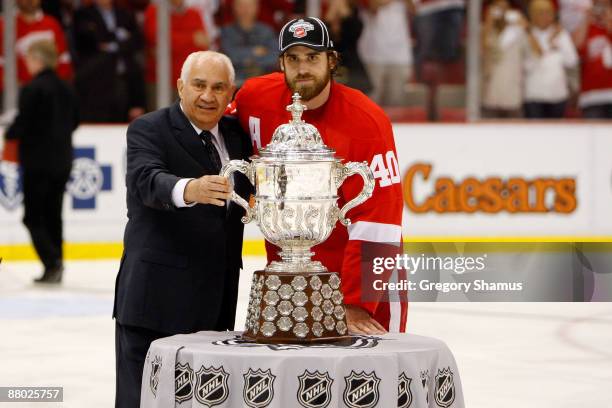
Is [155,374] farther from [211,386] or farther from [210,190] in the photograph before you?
[210,190]

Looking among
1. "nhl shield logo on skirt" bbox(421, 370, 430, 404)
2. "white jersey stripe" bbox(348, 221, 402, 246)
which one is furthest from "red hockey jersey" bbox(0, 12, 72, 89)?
"nhl shield logo on skirt" bbox(421, 370, 430, 404)

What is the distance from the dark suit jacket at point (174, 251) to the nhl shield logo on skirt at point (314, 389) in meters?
0.81

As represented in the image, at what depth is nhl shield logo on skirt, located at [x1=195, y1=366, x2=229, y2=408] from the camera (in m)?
3.52

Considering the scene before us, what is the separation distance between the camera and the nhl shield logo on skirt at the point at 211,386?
352 cm

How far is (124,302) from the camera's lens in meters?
4.28

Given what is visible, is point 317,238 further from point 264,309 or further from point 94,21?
point 94,21

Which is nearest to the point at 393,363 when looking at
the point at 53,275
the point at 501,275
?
the point at 501,275

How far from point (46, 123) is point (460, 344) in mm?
3995

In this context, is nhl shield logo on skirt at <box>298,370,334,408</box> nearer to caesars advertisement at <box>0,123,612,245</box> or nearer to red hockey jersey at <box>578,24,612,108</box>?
caesars advertisement at <box>0,123,612,245</box>

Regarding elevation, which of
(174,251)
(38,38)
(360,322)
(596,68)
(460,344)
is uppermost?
(38,38)

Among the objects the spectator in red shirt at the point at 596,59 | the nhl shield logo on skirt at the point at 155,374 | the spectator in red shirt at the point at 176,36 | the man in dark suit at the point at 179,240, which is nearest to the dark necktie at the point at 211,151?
the man in dark suit at the point at 179,240

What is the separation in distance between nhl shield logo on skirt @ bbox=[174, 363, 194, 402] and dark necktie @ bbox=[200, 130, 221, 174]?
86 centimetres

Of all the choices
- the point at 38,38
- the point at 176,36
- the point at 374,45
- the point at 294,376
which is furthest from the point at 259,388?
the point at 374,45

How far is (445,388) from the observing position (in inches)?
146
